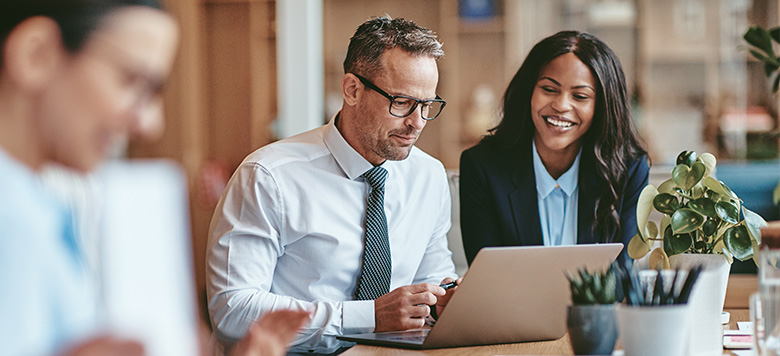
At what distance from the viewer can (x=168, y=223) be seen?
21.2 inches

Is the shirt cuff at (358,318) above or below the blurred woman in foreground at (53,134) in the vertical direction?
below

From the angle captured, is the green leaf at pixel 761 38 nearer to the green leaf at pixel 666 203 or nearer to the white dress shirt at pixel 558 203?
the green leaf at pixel 666 203

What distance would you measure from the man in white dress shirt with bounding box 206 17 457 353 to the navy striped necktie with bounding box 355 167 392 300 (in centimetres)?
1

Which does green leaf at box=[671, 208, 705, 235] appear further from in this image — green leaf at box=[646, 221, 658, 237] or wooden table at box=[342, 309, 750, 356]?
wooden table at box=[342, 309, 750, 356]

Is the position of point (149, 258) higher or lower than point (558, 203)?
higher

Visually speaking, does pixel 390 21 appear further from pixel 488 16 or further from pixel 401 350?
pixel 488 16

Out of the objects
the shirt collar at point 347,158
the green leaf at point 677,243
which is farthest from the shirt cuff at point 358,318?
the green leaf at point 677,243

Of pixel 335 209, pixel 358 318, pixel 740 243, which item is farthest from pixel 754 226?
pixel 335 209

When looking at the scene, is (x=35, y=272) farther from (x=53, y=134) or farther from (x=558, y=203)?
(x=558, y=203)

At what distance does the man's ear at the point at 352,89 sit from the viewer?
6.02 feet

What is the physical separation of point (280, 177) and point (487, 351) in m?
0.67

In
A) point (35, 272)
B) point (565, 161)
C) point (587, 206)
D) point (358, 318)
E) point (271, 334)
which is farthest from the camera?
point (565, 161)

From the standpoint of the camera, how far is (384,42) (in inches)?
70.4

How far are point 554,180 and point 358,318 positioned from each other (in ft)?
2.70
